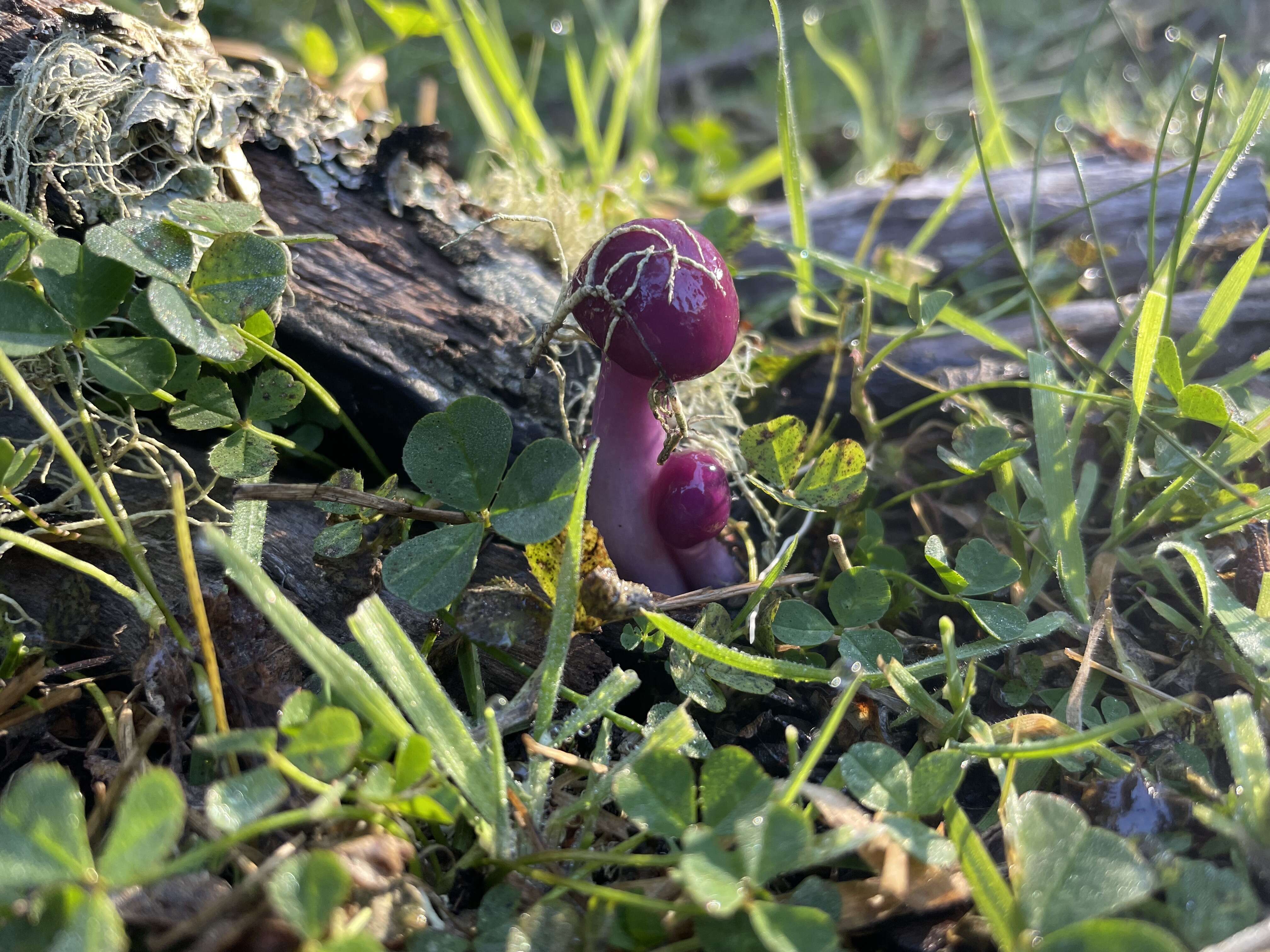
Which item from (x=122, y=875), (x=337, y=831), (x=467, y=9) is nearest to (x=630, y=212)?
(x=467, y=9)

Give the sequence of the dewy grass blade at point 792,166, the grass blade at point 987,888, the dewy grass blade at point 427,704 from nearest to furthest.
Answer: the grass blade at point 987,888, the dewy grass blade at point 427,704, the dewy grass blade at point 792,166

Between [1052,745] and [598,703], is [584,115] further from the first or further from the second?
[1052,745]

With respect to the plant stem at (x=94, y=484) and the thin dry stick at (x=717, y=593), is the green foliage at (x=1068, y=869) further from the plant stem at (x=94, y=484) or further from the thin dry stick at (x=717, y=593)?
the plant stem at (x=94, y=484)

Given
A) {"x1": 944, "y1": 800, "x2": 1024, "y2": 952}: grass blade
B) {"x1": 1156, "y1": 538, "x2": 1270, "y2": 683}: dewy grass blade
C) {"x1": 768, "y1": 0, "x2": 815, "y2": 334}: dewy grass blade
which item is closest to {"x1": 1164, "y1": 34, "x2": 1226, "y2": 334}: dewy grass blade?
{"x1": 1156, "y1": 538, "x2": 1270, "y2": 683}: dewy grass blade

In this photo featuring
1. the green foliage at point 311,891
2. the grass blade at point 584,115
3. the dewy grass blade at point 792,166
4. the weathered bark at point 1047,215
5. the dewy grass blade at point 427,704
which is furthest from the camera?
the grass blade at point 584,115

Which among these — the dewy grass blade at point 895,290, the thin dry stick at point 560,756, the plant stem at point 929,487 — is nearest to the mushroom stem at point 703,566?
the plant stem at point 929,487
